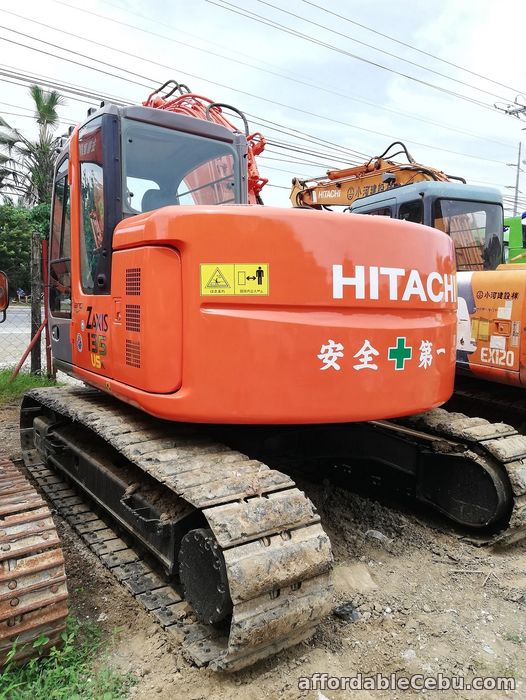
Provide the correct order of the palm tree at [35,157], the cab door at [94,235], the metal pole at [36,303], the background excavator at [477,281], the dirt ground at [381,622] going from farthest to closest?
the palm tree at [35,157]
the metal pole at [36,303]
the background excavator at [477,281]
the cab door at [94,235]
the dirt ground at [381,622]

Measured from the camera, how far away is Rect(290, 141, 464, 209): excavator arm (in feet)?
21.8

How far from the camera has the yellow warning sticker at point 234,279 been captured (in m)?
2.55

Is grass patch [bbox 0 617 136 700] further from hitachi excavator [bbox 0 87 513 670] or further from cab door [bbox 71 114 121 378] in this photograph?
cab door [bbox 71 114 121 378]

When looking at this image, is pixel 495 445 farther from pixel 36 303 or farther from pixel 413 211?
pixel 36 303

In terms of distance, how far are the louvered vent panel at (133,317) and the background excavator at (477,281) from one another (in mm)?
2343

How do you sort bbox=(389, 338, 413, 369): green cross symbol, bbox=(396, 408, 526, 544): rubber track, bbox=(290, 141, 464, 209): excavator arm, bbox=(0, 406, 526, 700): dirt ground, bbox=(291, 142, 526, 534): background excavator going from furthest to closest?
1. bbox=(290, 141, 464, 209): excavator arm
2. bbox=(291, 142, 526, 534): background excavator
3. bbox=(396, 408, 526, 544): rubber track
4. bbox=(389, 338, 413, 369): green cross symbol
5. bbox=(0, 406, 526, 700): dirt ground

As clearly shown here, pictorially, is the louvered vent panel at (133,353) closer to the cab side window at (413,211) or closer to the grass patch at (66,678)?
the grass patch at (66,678)

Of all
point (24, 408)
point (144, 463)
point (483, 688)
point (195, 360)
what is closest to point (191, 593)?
point (144, 463)

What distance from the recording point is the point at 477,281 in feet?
15.4

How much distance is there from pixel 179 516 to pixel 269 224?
57.6 inches

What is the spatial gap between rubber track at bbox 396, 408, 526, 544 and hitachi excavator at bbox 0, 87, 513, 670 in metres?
0.02

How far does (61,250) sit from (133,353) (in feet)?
5.37

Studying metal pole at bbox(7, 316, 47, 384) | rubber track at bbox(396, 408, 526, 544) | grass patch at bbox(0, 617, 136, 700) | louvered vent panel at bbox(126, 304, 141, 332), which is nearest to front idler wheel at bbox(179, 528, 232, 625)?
grass patch at bbox(0, 617, 136, 700)

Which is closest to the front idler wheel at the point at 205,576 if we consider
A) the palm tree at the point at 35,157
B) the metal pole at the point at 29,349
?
the metal pole at the point at 29,349
